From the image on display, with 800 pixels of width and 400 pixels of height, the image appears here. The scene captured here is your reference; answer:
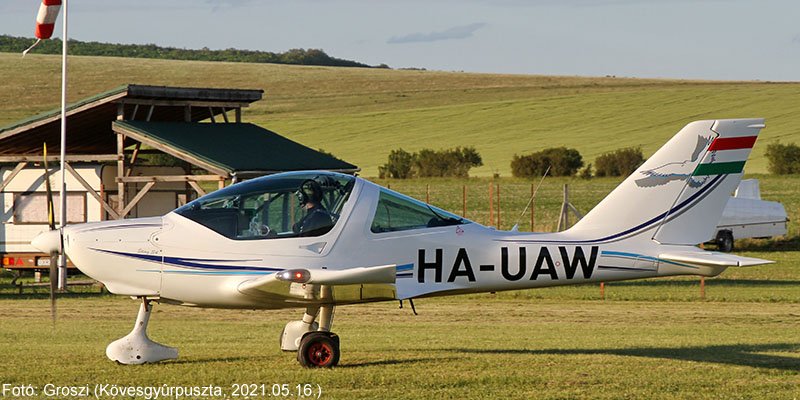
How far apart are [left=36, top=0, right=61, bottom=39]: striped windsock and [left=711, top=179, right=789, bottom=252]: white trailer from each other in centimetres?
2114

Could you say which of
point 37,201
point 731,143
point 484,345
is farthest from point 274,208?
point 37,201

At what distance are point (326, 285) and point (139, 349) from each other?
2154 mm

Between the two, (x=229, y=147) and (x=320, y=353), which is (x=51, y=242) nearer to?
(x=320, y=353)

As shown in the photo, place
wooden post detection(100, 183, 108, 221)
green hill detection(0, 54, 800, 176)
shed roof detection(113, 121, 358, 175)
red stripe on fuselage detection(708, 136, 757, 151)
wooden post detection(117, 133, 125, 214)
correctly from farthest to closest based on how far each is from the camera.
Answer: green hill detection(0, 54, 800, 176)
wooden post detection(100, 183, 108, 221)
wooden post detection(117, 133, 125, 214)
shed roof detection(113, 121, 358, 175)
red stripe on fuselage detection(708, 136, 757, 151)

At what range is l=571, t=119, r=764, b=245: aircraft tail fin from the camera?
12477mm

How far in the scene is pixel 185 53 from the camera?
10894cm

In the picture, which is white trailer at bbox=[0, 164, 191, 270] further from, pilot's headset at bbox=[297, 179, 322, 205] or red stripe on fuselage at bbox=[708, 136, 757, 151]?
red stripe on fuselage at bbox=[708, 136, 757, 151]

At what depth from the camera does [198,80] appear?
247ft

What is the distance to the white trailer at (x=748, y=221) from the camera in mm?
35625

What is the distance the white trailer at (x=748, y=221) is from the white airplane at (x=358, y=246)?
23.8 m

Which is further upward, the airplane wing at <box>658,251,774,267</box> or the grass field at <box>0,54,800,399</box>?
the airplane wing at <box>658,251,774,267</box>

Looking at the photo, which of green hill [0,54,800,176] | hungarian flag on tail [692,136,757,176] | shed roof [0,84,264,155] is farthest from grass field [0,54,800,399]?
green hill [0,54,800,176]

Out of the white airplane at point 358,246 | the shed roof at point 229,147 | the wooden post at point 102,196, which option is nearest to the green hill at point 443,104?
the shed roof at point 229,147

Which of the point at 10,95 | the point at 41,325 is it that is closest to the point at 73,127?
the point at 41,325
